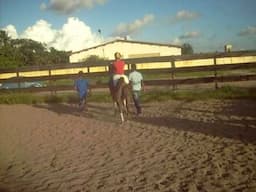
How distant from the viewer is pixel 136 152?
5.86 meters

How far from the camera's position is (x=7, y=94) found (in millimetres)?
16047

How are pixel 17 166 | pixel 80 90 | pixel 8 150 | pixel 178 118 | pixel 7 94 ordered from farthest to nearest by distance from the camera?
pixel 7 94, pixel 80 90, pixel 178 118, pixel 8 150, pixel 17 166

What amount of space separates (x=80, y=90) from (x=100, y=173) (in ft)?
22.3

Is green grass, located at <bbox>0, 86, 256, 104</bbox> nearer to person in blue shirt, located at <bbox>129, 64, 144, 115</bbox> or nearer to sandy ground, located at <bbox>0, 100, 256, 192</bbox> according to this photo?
sandy ground, located at <bbox>0, 100, 256, 192</bbox>

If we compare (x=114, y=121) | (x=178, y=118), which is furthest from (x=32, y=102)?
(x=178, y=118)

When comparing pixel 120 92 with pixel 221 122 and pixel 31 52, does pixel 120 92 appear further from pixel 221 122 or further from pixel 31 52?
pixel 31 52

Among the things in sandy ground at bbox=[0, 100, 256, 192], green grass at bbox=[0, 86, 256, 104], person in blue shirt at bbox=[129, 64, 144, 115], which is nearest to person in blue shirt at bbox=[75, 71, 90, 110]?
sandy ground at bbox=[0, 100, 256, 192]

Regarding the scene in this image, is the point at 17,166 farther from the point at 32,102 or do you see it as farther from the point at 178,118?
the point at 32,102

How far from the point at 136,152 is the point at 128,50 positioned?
42188 mm

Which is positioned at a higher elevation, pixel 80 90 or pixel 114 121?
pixel 80 90

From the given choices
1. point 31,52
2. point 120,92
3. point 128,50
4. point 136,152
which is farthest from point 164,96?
point 31,52

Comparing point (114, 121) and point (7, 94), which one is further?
point (7, 94)

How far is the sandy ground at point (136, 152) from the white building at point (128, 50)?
37110 mm

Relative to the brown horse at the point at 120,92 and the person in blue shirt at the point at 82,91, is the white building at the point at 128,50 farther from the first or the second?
the brown horse at the point at 120,92
